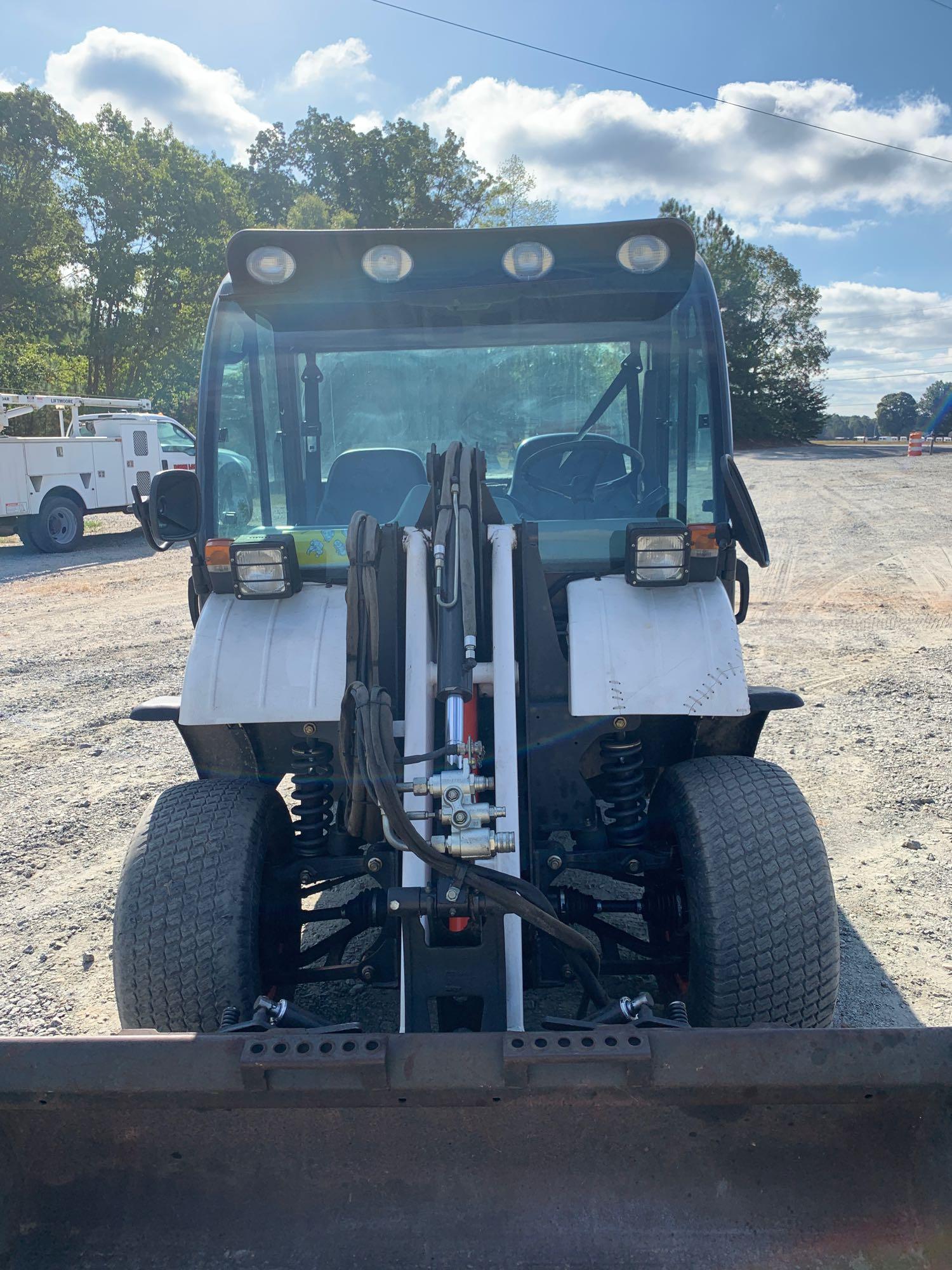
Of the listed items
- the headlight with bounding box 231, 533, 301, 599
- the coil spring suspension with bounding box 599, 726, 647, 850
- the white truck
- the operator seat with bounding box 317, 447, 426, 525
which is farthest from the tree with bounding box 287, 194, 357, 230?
the coil spring suspension with bounding box 599, 726, 647, 850

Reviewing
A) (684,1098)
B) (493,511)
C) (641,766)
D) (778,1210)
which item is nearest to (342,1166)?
(684,1098)

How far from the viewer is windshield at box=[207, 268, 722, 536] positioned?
3422 mm

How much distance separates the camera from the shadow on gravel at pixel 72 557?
13.8 m

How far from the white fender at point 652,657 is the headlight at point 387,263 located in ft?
3.78

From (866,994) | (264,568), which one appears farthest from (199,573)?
(866,994)

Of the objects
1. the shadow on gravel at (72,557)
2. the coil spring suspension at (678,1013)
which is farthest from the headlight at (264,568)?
the shadow on gravel at (72,557)

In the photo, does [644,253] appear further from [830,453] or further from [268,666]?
[830,453]

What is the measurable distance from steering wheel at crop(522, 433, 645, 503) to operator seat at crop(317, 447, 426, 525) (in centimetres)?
43

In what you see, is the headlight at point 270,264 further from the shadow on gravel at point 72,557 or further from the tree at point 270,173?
the tree at point 270,173

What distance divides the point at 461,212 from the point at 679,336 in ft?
146

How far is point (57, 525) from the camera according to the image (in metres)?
15.8

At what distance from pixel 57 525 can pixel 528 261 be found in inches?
574

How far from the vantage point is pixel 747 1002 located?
99.7 inches

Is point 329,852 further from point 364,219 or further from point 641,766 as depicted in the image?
point 364,219
